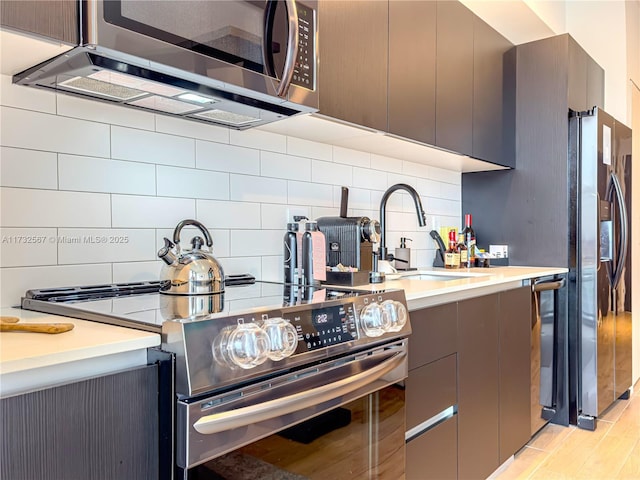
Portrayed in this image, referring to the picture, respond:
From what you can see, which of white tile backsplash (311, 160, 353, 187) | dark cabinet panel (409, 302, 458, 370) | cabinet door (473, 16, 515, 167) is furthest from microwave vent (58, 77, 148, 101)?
cabinet door (473, 16, 515, 167)

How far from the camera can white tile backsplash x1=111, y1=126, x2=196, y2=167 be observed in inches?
58.7

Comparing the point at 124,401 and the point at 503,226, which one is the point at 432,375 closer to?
the point at 124,401

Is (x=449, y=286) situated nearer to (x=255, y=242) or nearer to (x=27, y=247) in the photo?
(x=255, y=242)

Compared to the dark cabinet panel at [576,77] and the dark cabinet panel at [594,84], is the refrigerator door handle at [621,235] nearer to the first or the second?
the dark cabinet panel at [576,77]

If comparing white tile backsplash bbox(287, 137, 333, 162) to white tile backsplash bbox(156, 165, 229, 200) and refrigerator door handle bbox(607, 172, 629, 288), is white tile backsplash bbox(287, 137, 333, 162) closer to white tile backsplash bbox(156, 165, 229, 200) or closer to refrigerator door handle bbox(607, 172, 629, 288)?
white tile backsplash bbox(156, 165, 229, 200)

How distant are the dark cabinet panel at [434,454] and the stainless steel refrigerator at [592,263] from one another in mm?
1372

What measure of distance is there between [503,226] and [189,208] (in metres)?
2.16

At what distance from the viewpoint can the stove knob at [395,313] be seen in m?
1.38

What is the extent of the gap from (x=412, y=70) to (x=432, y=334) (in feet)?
3.57

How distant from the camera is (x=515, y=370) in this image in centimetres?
231

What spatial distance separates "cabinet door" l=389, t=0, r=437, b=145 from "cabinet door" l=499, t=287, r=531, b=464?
0.80m

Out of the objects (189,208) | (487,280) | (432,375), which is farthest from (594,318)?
(189,208)

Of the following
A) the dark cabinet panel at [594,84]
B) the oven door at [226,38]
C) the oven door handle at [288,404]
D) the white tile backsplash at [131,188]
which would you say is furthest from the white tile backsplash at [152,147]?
the dark cabinet panel at [594,84]

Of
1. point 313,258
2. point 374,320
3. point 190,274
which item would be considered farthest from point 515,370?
point 190,274
